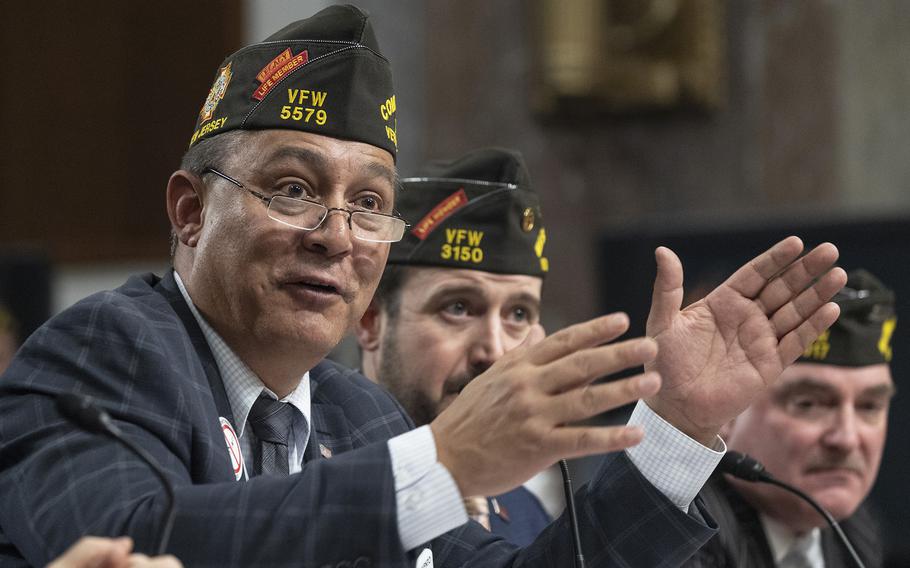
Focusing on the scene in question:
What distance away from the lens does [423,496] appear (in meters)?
1.50

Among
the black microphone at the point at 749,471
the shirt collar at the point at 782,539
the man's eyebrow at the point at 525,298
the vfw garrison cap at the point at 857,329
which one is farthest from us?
the vfw garrison cap at the point at 857,329

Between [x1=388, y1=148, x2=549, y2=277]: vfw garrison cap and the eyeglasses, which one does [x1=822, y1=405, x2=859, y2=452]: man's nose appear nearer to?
[x1=388, y1=148, x2=549, y2=277]: vfw garrison cap

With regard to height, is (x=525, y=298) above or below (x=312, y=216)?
below

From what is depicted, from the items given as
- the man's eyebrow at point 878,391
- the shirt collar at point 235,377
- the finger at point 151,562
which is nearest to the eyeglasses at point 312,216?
the shirt collar at point 235,377

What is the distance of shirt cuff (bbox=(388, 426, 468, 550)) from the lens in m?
1.50

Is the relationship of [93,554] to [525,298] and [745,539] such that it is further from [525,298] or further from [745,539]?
[745,539]

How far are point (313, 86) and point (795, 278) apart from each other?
71 centimetres

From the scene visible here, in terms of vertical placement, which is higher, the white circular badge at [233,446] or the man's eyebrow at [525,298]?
the white circular badge at [233,446]

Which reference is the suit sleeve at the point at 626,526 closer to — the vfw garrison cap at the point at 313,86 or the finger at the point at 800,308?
the finger at the point at 800,308

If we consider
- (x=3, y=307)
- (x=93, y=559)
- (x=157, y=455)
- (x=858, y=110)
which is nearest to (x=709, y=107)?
(x=858, y=110)

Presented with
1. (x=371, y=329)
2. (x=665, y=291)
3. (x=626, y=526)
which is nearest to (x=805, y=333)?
(x=665, y=291)

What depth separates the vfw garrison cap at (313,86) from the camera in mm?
1922

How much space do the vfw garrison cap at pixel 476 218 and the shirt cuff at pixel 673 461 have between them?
3.04 ft

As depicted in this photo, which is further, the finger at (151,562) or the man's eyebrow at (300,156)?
the man's eyebrow at (300,156)
